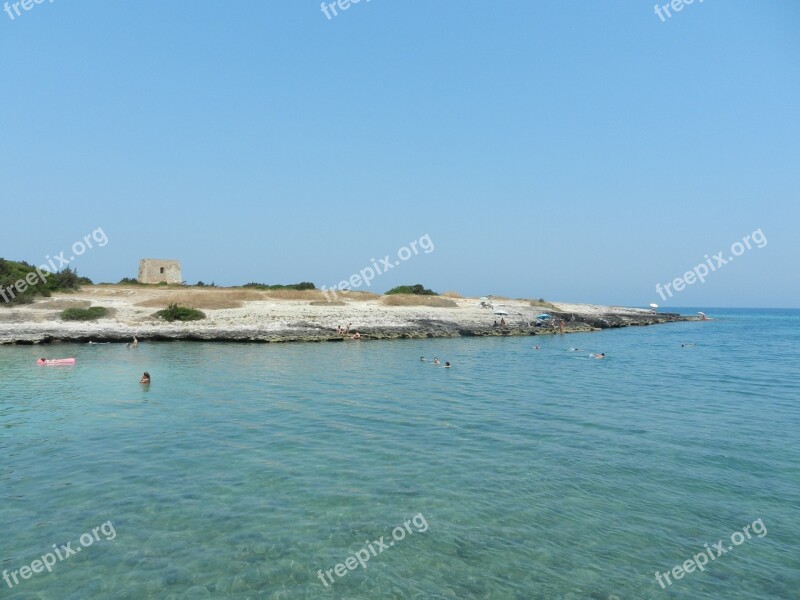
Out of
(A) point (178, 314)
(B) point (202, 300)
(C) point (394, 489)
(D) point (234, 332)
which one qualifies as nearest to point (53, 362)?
(D) point (234, 332)

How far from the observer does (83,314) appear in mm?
52656

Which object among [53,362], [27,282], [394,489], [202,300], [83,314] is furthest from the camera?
[202,300]

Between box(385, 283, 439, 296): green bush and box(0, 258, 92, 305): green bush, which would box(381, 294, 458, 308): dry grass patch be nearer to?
box(385, 283, 439, 296): green bush

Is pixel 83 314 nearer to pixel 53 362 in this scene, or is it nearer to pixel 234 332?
pixel 234 332

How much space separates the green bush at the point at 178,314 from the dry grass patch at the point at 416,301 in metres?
30.8

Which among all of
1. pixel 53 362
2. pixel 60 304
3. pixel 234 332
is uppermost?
pixel 60 304

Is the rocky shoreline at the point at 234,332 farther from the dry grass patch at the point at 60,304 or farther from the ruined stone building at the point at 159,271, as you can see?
the ruined stone building at the point at 159,271

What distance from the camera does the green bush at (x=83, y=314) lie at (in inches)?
2042

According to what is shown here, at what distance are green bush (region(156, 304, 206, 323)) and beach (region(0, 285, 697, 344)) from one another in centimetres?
99

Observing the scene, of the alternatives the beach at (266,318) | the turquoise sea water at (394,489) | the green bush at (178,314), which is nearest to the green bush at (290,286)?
the beach at (266,318)

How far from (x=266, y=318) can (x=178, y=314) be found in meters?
9.53

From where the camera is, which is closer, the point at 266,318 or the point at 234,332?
the point at 234,332

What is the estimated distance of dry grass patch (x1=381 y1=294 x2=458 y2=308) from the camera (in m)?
80.1

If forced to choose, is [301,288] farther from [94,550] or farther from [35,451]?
[94,550]
